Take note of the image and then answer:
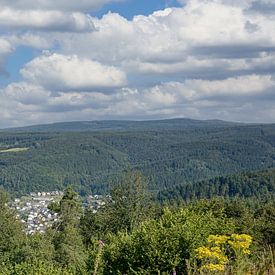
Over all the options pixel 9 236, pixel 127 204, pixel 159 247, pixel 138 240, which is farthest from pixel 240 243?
pixel 127 204

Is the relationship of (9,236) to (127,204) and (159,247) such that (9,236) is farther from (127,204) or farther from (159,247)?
(159,247)

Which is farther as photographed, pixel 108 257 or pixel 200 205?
pixel 200 205

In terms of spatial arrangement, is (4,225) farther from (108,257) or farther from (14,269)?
(108,257)

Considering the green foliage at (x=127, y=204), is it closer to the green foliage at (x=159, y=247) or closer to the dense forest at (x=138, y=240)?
the dense forest at (x=138, y=240)

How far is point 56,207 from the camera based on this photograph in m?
74.1

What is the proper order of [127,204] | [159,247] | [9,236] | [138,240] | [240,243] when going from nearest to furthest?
[240,243], [159,247], [138,240], [9,236], [127,204]

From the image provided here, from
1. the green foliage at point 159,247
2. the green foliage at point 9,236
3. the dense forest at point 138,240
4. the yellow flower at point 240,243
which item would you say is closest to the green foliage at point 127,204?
the dense forest at point 138,240

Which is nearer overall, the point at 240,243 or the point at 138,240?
the point at 240,243

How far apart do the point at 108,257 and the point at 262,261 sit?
2422 cm

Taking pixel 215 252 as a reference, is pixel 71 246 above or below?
below

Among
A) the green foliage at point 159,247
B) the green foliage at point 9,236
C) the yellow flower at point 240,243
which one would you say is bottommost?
the green foliage at point 9,236

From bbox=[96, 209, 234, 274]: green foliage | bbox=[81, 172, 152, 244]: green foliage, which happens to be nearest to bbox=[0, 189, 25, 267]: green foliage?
bbox=[81, 172, 152, 244]: green foliage

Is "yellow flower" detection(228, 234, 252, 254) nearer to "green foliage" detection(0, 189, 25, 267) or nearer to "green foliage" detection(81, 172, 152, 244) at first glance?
"green foliage" detection(0, 189, 25, 267)

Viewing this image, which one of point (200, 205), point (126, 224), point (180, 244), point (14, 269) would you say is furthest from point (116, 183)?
point (180, 244)
